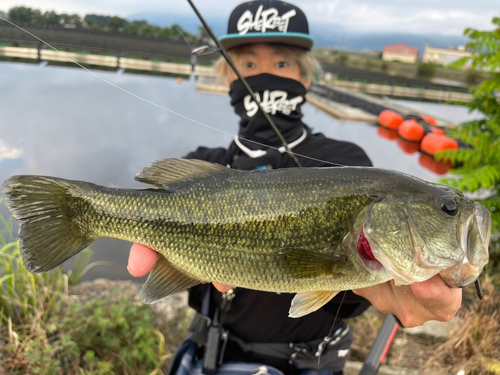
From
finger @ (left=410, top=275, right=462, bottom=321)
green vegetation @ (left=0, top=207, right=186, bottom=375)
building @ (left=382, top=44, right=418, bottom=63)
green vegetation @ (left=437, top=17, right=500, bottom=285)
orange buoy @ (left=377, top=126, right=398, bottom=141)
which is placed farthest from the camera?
building @ (left=382, top=44, right=418, bottom=63)

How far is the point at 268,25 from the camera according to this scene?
2.49 meters

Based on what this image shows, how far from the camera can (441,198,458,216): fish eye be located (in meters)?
1.39

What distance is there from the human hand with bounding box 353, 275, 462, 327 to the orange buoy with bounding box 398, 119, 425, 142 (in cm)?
1199

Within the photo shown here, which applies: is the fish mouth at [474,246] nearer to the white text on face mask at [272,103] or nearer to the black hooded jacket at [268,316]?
the black hooded jacket at [268,316]

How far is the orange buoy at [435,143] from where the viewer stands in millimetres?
10044

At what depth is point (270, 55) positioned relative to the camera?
105 inches

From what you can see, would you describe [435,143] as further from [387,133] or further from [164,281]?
[164,281]

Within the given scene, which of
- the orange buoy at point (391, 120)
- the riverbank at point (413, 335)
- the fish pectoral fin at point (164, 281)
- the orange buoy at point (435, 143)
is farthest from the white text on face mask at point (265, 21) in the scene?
the orange buoy at point (391, 120)

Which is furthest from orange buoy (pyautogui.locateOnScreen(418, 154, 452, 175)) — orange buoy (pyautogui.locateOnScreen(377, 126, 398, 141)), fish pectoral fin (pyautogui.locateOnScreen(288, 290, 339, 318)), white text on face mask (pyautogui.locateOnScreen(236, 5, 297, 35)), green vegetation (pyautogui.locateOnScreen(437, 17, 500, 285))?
fish pectoral fin (pyautogui.locateOnScreen(288, 290, 339, 318))

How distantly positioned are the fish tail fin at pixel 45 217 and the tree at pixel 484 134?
3.57 metres

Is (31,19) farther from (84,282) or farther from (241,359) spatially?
(84,282)

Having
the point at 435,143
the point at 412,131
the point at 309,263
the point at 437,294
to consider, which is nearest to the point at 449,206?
the point at 437,294

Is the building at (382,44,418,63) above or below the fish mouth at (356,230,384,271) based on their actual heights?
above

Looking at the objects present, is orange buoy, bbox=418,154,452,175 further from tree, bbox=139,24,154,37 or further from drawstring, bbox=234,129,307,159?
tree, bbox=139,24,154,37
